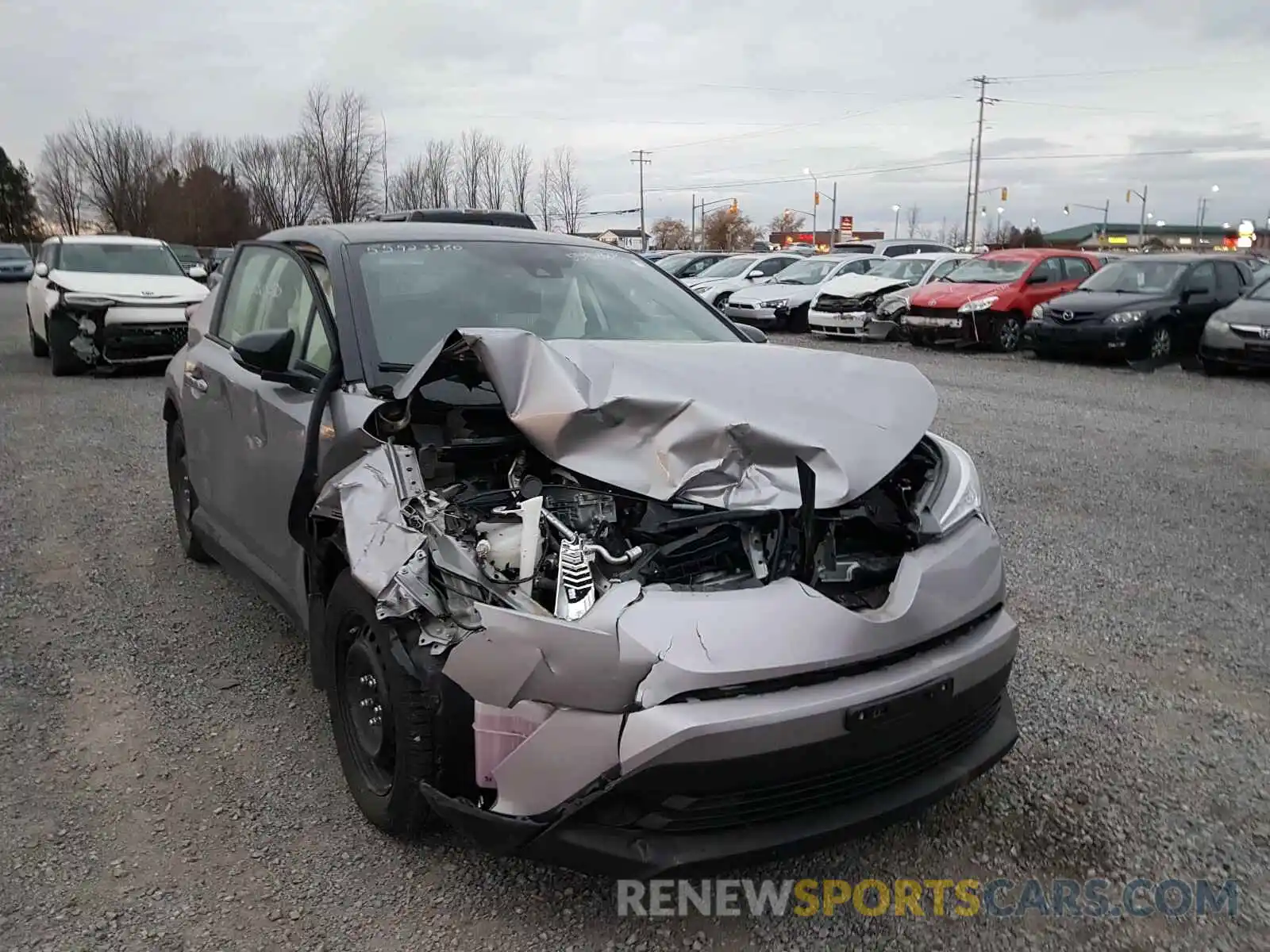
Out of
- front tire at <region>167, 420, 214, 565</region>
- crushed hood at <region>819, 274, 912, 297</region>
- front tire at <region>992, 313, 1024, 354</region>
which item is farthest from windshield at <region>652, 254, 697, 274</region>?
front tire at <region>167, 420, 214, 565</region>

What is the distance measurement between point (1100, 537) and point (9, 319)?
23057mm

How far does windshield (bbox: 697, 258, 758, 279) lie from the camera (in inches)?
871

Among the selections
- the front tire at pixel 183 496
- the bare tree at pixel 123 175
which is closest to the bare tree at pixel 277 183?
the bare tree at pixel 123 175

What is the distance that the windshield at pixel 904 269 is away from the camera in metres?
18.7

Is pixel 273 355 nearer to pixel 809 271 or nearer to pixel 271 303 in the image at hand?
pixel 271 303

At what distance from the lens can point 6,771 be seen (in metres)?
3.20

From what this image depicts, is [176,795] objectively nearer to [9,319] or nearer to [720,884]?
[720,884]

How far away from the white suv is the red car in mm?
10638

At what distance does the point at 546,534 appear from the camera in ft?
8.28

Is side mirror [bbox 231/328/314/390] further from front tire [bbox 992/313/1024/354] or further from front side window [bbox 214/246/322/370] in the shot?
front tire [bbox 992/313/1024/354]

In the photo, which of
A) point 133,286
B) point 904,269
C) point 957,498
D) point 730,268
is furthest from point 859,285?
point 957,498

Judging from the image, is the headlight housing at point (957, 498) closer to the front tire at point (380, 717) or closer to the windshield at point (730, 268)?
the front tire at point (380, 717)

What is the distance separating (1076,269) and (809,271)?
5452 mm

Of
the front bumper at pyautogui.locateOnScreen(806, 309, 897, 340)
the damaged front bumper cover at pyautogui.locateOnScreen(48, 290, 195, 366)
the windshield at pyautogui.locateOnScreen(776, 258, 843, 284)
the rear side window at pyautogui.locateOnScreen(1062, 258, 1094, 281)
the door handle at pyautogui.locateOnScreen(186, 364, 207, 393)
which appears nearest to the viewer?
the door handle at pyautogui.locateOnScreen(186, 364, 207, 393)
